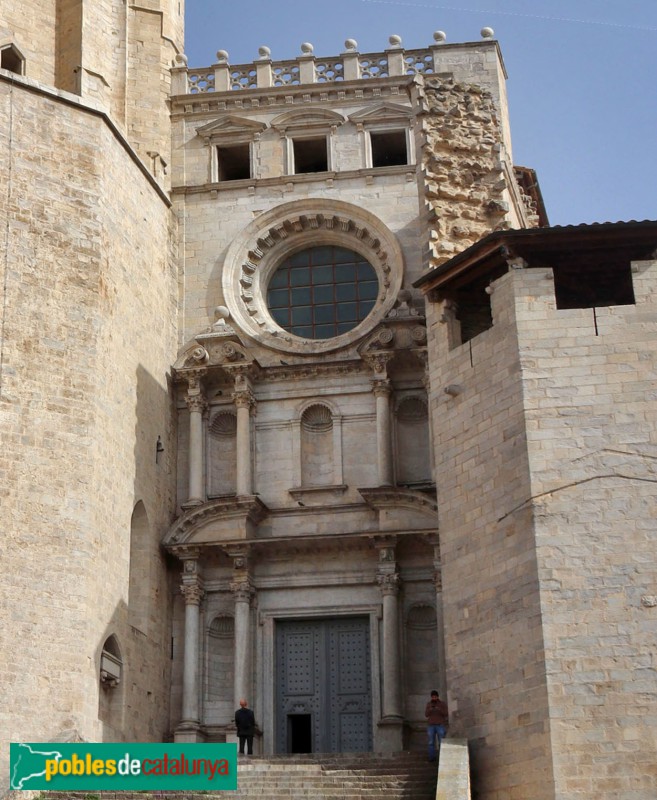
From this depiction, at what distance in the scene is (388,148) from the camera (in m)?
25.8

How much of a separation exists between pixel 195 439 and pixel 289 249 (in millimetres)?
3663

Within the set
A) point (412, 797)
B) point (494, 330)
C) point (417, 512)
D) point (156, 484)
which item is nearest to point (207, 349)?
point (156, 484)

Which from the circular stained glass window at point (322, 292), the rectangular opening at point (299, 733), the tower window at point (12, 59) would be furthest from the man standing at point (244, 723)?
the tower window at point (12, 59)

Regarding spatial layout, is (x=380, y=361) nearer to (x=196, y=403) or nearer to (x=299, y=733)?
(x=196, y=403)

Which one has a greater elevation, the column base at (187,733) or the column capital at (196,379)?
the column capital at (196,379)

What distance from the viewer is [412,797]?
56.2 ft

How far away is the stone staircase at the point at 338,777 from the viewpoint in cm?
1722

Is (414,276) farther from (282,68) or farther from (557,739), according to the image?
(557,739)

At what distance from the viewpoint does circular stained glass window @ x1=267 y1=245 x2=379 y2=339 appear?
24438 millimetres

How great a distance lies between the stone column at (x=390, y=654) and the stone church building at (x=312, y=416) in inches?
1.8

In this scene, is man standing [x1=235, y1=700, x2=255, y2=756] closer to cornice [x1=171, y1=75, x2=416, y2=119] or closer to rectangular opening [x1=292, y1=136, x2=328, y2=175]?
rectangular opening [x1=292, y1=136, x2=328, y2=175]

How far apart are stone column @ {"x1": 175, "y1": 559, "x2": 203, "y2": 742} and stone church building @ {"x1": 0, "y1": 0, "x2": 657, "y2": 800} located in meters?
0.04

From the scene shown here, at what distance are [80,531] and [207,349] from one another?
505 cm

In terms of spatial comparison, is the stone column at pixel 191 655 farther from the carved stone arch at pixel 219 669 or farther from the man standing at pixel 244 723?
the man standing at pixel 244 723
